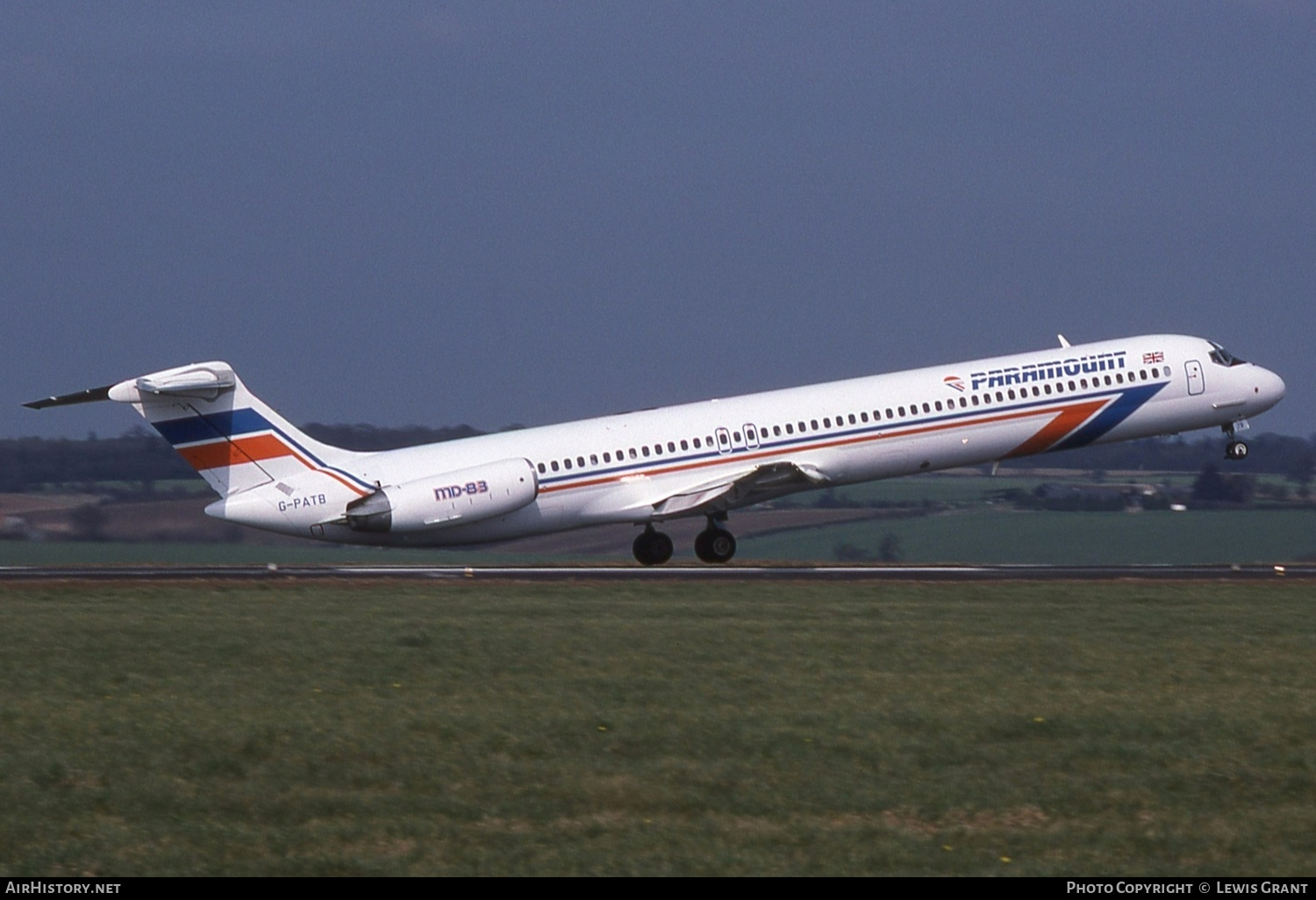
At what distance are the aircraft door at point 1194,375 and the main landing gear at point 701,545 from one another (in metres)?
10.9

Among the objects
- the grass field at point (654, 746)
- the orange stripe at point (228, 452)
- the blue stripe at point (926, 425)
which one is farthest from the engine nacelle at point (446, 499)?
the grass field at point (654, 746)

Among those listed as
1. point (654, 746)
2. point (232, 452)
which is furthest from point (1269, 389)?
point (654, 746)

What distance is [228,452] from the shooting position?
33031 millimetres

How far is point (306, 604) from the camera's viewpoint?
24.1 metres

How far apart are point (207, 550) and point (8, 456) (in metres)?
13.2

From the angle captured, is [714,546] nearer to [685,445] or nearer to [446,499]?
[685,445]

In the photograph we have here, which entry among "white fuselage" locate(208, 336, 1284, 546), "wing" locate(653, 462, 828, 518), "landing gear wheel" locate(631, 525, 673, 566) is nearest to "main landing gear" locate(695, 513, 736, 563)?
"wing" locate(653, 462, 828, 518)

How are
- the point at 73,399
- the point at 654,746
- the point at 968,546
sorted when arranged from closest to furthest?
1. the point at 654,746
2. the point at 73,399
3. the point at 968,546

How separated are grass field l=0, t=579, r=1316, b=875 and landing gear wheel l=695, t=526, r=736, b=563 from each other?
567 inches

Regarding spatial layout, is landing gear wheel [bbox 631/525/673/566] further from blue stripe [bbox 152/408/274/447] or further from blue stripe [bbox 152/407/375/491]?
blue stripe [bbox 152/408/274/447]

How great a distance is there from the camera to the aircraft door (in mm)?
37406

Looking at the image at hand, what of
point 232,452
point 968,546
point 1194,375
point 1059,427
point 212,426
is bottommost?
point 968,546

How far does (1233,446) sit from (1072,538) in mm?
12211

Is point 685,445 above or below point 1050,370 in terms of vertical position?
below
